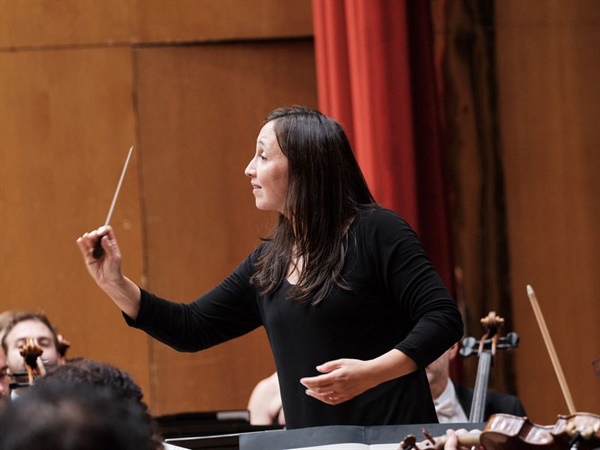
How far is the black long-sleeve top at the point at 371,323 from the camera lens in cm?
209

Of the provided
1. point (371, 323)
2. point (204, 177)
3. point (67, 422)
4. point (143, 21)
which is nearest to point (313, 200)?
point (371, 323)

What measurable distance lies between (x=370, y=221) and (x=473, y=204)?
236cm

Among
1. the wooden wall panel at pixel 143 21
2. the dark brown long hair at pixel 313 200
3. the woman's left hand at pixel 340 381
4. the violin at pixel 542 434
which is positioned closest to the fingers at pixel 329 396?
the woman's left hand at pixel 340 381

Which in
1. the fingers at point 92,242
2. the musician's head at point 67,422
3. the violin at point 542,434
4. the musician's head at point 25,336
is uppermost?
the fingers at point 92,242

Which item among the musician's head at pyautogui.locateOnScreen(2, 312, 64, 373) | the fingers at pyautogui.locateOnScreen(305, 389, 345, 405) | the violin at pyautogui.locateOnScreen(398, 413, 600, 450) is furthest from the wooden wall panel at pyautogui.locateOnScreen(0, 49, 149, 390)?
the violin at pyautogui.locateOnScreen(398, 413, 600, 450)

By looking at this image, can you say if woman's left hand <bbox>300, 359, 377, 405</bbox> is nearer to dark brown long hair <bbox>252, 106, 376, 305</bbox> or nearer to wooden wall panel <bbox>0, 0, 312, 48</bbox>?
dark brown long hair <bbox>252, 106, 376, 305</bbox>

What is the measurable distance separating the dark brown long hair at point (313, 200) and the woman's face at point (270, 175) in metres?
0.01

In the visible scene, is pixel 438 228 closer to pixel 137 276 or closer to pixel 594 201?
pixel 594 201

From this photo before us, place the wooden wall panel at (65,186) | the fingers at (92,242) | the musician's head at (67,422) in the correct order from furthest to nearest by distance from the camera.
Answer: the wooden wall panel at (65,186)
the fingers at (92,242)
the musician's head at (67,422)

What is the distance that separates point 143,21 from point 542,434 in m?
3.47

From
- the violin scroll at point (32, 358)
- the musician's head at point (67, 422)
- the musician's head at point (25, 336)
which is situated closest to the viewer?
the musician's head at point (67, 422)

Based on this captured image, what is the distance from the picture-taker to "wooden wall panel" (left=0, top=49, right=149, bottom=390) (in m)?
4.43

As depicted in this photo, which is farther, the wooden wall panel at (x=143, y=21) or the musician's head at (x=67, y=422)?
the wooden wall panel at (x=143, y=21)

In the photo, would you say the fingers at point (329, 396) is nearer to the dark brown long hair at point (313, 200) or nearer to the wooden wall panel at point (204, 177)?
the dark brown long hair at point (313, 200)
